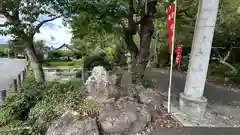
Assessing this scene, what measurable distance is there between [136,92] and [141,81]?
4.14ft

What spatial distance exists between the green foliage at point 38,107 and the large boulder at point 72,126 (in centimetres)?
31

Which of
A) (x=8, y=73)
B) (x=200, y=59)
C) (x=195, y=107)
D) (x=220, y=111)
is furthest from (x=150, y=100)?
(x=8, y=73)

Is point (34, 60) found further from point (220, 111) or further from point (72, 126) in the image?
point (220, 111)

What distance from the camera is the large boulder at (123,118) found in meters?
3.67

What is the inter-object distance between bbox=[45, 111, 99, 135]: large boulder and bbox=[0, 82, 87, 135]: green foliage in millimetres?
306

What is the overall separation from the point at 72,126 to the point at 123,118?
0.93 m

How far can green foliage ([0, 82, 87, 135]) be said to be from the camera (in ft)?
13.0

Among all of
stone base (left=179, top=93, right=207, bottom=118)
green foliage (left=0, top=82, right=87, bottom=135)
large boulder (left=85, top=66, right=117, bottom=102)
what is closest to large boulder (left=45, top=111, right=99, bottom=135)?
green foliage (left=0, top=82, right=87, bottom=135)

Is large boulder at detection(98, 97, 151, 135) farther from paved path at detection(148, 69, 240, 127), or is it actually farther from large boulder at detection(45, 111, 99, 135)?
paved path at detection(148, 69, 240, 127)

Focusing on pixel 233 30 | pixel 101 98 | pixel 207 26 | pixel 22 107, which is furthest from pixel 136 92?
pixel 233 30

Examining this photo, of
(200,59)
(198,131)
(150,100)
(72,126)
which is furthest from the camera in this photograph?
(150,100)

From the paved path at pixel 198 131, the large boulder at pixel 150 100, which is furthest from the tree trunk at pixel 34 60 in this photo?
the paved path at pixel 198 131

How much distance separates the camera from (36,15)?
559 cm

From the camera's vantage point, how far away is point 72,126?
357 centimetres
